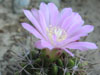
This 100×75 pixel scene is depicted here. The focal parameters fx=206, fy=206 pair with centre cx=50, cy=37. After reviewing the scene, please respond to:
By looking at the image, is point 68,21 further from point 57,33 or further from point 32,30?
point 32,30

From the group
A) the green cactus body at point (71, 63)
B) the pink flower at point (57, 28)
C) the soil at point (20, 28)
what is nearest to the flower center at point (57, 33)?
the pink flower at point (57, 28)

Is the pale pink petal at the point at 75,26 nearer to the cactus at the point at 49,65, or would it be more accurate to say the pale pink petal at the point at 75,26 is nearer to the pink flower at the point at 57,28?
the pink flower at the point at 57,28

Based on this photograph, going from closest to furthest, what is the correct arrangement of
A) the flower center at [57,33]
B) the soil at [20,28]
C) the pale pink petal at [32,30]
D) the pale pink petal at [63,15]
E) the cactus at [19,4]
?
the pale pink petal at [32,30] < the flower center at [57,33] < the pale pink petal at [63,15] < the soil at [20,28] < the cactus at [19,4]

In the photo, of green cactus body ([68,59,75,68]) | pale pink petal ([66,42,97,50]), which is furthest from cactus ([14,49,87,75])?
pale pink petal ([66,42,97,50])

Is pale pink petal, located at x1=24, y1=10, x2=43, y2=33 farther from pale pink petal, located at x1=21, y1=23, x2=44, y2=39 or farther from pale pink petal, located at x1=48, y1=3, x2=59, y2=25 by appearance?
pale pink petal, located at x1=48, y1=3, x2=59, y2=25

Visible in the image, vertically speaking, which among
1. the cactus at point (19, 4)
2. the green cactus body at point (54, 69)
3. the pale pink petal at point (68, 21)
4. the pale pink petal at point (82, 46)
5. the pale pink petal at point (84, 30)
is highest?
the cactus at point (19, 4)

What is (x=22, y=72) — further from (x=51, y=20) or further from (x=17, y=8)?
(x=17, y=8)

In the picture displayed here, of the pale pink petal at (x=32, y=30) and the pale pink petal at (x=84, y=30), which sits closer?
the pale pink petal at (x=32, y=30)
